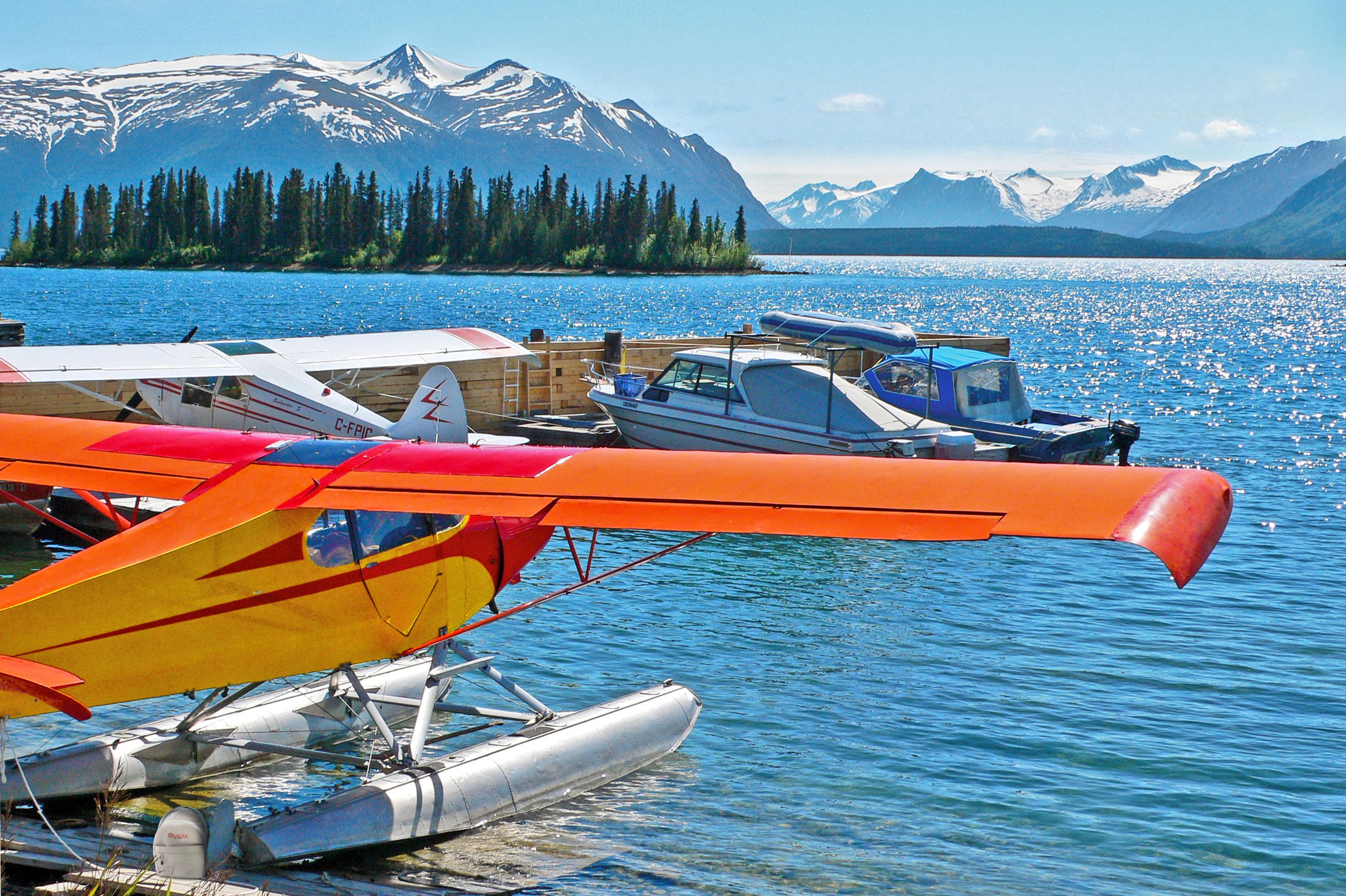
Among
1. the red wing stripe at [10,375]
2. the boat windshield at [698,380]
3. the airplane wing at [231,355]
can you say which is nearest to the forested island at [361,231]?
the airplane wing at [231,355]

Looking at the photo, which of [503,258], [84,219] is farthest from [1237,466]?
[84,219]

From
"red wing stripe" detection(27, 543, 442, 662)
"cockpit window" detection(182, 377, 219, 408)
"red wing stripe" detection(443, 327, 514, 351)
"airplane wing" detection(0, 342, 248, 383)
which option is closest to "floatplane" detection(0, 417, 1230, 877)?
"red wing stripe" detection(27, 543, 442, 662)

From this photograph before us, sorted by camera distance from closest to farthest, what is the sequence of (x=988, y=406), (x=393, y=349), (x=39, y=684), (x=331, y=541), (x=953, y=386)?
(x=39, y=684)
(x=331, y=541)
(x=393, y=349)
(x=953, y=386)
(x=988, y=406)

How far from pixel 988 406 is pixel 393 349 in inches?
415

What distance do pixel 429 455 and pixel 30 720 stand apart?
16.3 ft

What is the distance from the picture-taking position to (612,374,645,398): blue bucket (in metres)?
20.0

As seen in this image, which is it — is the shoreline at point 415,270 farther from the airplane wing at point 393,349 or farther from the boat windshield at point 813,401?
the boat windshield at point 813,401

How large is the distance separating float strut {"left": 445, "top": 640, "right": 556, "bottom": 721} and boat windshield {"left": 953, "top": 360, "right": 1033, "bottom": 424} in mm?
14081

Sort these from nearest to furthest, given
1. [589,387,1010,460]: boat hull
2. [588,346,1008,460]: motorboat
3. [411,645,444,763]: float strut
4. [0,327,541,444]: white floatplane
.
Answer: [411,645,444,763]: float strut
[0,327,541,444]: white floatplane
[589,387,1010,460]: boat hull
[588,346,1008,460]: motorboat

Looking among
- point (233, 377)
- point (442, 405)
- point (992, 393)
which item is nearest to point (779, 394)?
point (992, 393)

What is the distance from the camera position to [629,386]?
65.7 feet

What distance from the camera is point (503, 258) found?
19138cm

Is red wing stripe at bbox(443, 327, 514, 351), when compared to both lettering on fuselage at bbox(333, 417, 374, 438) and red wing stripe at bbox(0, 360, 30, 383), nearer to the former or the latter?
lettering on fuselage at bbox(333, 417, 374, 438)

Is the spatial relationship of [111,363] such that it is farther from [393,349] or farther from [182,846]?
[182,846]
